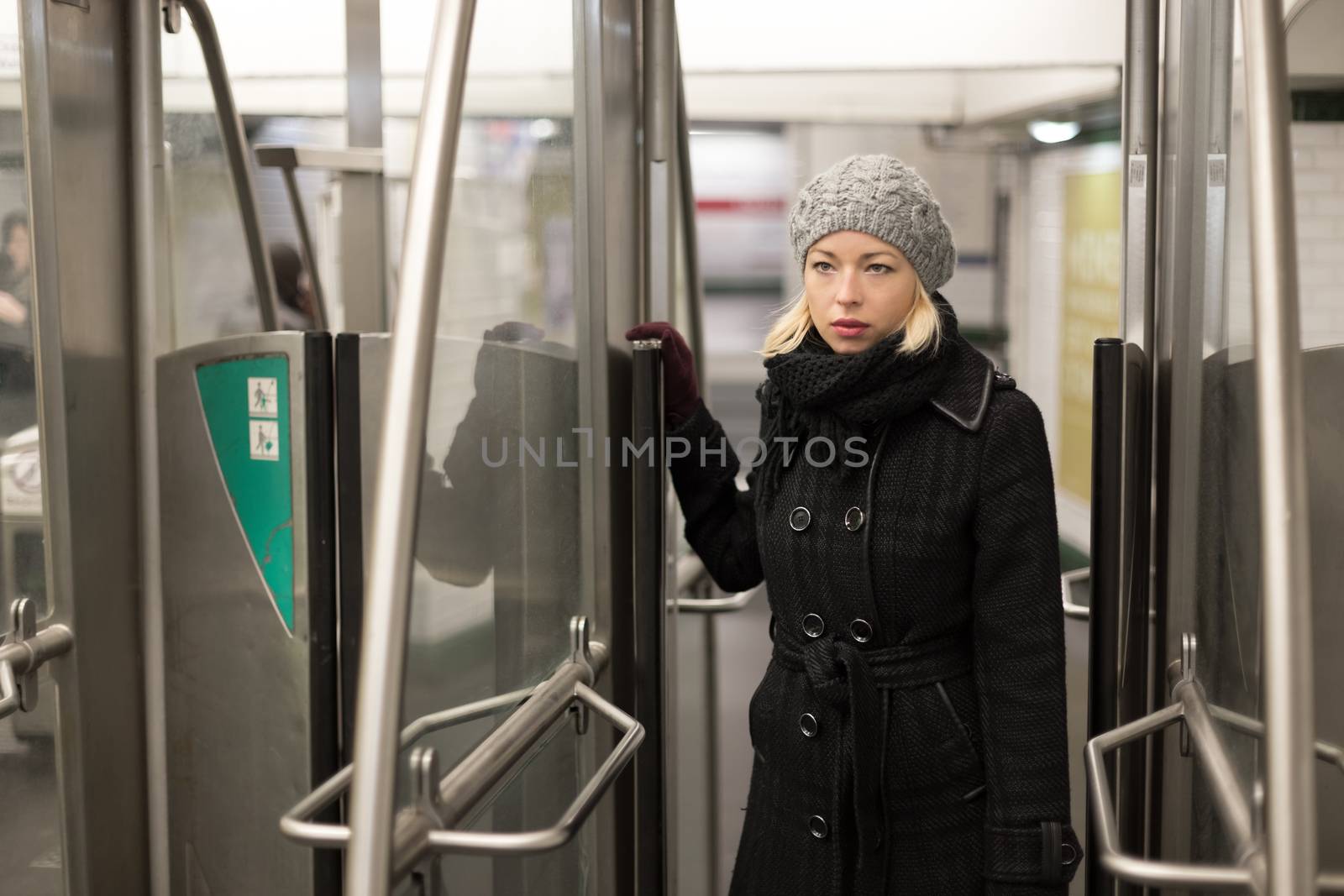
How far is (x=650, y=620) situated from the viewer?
2.07 metres

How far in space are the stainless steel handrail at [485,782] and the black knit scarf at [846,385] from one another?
1.23 feet

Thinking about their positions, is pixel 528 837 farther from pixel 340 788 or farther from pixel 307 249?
pixel 307 249

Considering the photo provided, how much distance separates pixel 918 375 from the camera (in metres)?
1.83

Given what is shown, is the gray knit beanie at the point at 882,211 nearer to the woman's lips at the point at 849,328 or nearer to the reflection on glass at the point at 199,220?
the woman's lips at the point at 849,328

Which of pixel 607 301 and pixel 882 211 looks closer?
pixel 882 211

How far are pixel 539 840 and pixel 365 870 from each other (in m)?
0.22

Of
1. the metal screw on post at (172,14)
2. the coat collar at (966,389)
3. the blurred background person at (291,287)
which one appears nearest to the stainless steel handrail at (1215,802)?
the coat collar at (966,389)

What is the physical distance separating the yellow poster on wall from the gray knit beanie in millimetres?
2666

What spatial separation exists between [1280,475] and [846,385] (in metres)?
0.83

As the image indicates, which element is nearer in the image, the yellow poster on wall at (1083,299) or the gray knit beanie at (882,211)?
the gray knit beanie at (882,211)

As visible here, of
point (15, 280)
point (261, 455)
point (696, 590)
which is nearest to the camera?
point (15, 280)

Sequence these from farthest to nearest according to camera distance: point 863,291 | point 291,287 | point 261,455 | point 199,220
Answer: point 291,287
point 199,220
point 261,455
point 863,291

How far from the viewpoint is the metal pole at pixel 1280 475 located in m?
1.00

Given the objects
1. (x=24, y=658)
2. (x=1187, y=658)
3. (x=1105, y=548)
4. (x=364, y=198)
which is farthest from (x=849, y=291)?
(x=24, y=658)
